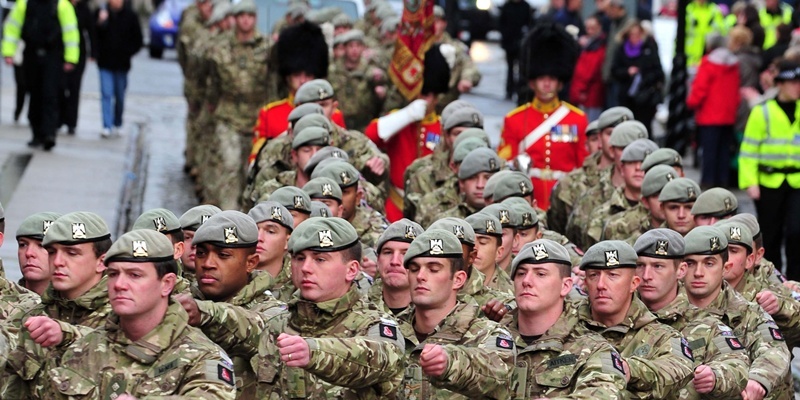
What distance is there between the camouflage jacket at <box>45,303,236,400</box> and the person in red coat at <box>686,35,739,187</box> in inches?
530

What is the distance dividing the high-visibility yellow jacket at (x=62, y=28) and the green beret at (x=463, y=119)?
7.16 m

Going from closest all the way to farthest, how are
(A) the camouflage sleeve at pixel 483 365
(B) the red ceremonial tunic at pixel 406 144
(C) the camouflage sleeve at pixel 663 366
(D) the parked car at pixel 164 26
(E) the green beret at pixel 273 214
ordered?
1. (A) the camouflage sleeve at pixel 483 365
2. (C) the camouflage sleeve at pixel 663 366
3. (E) the green beret at pixel 273 214
4. (B) the red ceremonial tunic at pixel 406 144
5. (D) the parked car at pixel 164 26

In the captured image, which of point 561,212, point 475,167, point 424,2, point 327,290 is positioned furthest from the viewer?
point 424,2

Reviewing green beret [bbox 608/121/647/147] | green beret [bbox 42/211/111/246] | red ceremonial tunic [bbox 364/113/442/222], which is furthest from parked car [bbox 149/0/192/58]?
green beret [bbox 42/211/111/246]

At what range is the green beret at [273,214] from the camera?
35.4ft

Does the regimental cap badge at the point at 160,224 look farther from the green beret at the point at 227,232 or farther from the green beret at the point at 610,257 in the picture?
the green beret at the point at 610,257

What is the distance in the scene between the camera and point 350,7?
2483 centimetres

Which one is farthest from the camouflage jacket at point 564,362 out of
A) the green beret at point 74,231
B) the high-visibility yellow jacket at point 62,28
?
the high-visibility yellow jacket at point 62,28

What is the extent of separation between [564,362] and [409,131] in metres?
8.06

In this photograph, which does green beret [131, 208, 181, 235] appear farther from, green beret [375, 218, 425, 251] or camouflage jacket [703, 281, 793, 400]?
camouflage jacket [703, 281, 793, 400]

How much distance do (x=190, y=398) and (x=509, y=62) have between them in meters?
21.7

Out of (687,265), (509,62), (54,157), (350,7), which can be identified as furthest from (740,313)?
(509,62)

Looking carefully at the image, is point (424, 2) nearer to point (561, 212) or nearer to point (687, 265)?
point (561, 212)

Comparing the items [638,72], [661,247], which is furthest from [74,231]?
[638,72]
